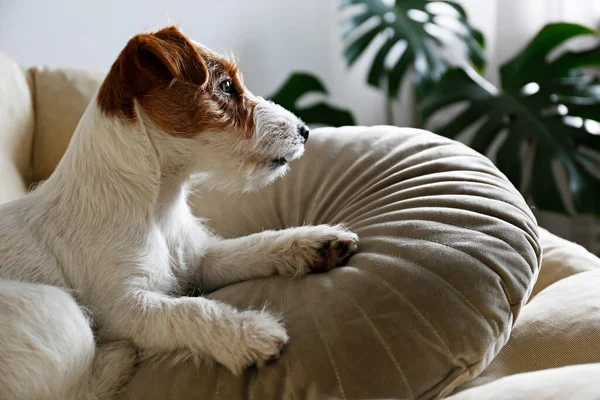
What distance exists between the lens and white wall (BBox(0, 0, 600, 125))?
7.52 ft

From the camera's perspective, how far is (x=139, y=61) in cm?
105

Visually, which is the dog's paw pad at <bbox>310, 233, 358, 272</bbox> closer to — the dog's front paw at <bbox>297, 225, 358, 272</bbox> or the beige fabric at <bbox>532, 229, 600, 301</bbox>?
the dog's front paw at <bbox>297, 225, 358, 272</bbox>

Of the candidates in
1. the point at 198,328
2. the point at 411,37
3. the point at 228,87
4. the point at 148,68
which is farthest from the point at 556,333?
the point at 411,37

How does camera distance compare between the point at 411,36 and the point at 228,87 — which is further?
the point at 411,36

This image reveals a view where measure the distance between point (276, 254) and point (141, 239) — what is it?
0.25 metres

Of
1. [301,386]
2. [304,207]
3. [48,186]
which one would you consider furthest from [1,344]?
[304,207]

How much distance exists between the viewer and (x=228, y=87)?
3.81 feet

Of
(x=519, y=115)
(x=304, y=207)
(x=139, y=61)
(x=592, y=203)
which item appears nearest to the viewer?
(x=139, y=61)

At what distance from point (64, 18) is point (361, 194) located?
1.61 metres

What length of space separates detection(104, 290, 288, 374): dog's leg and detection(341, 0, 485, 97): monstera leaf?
68.6 inches

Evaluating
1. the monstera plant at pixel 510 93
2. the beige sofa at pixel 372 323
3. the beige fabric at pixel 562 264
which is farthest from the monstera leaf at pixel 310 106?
the beige fabric at pixel 562 264

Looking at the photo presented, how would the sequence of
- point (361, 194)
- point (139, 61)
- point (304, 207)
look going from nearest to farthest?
point (139, 61), point (361, 194), point (304, 207)

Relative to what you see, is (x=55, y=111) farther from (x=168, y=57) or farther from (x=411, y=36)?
(x=411, y=36)

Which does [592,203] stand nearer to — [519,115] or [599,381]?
[519,115]
